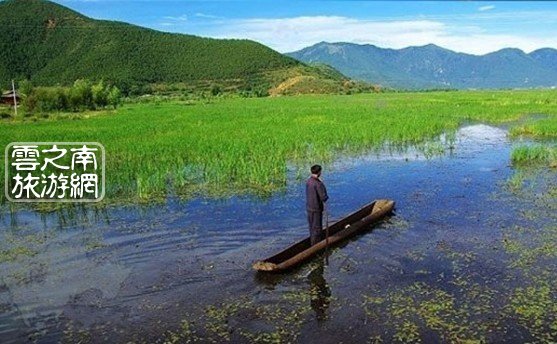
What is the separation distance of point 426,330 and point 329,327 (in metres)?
1.24

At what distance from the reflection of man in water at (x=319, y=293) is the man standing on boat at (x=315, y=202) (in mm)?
788

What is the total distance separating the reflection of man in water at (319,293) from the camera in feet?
24.1

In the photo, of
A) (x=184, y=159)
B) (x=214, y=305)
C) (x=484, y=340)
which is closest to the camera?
(x=484, y=340)

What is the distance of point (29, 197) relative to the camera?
14.8 m

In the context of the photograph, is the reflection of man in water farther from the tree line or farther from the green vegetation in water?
the tree line

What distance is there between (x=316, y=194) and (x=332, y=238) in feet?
3.16

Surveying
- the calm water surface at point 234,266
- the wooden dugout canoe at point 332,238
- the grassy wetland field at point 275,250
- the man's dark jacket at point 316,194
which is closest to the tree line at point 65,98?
the grassy wetland field at point 275,250

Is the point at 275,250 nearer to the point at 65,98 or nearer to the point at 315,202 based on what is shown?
the point at 315,202

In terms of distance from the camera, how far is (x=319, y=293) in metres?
7.97

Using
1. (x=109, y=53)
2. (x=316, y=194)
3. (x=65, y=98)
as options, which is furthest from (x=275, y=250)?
(x=109, y=53)

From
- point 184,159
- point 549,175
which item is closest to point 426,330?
point 549,175

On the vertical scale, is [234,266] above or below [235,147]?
below

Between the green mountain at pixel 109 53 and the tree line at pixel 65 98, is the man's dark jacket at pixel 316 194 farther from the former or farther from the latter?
the green mountain at pixel 109 53

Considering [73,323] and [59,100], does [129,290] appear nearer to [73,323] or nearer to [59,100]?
[73,323]
